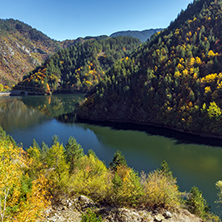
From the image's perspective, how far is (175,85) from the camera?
9681 centimetres

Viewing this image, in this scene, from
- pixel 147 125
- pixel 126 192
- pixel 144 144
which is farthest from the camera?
pixel 147 125

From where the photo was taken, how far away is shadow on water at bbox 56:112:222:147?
236 feet

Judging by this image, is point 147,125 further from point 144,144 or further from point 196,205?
point 196,205

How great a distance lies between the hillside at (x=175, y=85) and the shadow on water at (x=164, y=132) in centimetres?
381

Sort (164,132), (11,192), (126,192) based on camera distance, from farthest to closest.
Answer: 1. (164,132)
2. (126,192)
3. (11,192)

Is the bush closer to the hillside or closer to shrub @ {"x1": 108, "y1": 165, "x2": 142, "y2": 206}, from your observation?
shrub @ {"x1": 108, "y1": 165, "x2": 142, "y2": 206}

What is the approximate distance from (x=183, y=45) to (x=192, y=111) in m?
60.6

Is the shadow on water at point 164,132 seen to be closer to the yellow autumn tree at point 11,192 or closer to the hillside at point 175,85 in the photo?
the hillside at point 175,85

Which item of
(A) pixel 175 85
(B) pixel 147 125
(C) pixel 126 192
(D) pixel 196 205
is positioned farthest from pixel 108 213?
(A) pixel 175 85

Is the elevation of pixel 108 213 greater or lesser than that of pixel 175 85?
lesser

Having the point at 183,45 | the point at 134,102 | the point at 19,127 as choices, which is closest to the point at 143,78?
the point at 134,102

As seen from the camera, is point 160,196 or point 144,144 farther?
point 144,144

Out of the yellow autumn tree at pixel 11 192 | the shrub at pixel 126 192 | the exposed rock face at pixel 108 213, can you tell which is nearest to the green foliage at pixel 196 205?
the exposed rock face at pixel 108 213

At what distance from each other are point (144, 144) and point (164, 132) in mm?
20000
